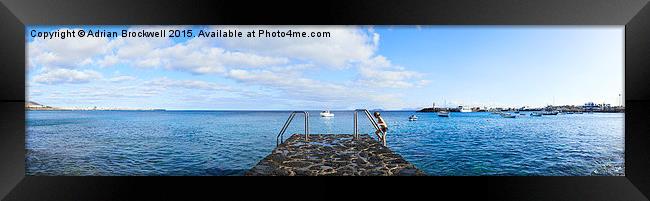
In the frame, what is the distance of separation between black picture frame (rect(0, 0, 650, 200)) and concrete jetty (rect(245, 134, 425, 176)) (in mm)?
269

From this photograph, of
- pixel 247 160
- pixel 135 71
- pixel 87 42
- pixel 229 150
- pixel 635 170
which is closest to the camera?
pixel 635 170

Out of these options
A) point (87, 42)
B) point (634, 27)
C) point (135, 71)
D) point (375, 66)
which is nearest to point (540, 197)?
point (634, 27)

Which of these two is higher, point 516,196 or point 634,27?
point 634,27

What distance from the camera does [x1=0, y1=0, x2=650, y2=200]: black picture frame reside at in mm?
3414

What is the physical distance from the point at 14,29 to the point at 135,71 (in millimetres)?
32919

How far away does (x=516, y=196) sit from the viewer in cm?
392
